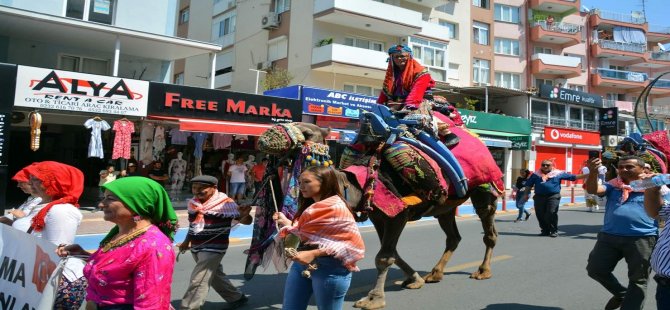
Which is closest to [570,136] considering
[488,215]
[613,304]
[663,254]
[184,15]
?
[184,15]

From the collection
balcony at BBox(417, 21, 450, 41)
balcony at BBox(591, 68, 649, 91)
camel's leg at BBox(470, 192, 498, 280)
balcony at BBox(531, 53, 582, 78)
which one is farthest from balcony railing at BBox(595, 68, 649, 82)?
camel's leg at BBox(470, 192, 498, 280)

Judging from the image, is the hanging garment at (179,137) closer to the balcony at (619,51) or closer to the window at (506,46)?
the window at (506,46)

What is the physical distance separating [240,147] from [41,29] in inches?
316

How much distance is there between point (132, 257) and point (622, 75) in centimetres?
4783

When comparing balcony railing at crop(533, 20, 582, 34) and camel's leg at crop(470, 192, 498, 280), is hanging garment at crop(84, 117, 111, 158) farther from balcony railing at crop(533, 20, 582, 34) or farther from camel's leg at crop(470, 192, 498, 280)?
balcony railing at crop(533, 20, 582, 34)

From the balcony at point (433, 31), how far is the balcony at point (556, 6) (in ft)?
42.0

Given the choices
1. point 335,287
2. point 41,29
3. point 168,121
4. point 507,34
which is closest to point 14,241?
point 335,287

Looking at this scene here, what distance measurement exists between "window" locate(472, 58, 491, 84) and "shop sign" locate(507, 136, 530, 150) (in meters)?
6.30

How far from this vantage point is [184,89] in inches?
611

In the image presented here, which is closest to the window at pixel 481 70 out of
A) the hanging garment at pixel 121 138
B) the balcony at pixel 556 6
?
the balcony at pixel 556 6

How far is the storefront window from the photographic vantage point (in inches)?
1339

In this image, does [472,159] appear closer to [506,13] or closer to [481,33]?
[481,33]

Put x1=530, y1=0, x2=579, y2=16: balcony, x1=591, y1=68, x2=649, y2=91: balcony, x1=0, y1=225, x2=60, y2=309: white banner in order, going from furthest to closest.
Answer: x1=591, y1=68, x2=649, y2=91: balcony < x1=530, y1=0, x2=579, y2=16: balcony < x1=0, y1=225, x2=60, y2=309: white banner

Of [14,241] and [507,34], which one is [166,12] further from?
[507,34]
